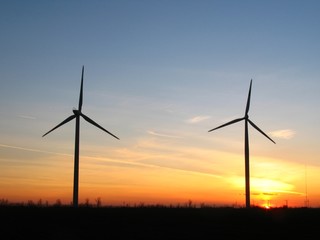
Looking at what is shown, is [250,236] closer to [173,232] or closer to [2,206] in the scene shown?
[173,232]

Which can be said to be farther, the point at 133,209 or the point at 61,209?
the point at 133,209

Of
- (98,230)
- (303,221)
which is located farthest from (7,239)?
(303,221)

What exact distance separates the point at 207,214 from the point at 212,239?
623 inches

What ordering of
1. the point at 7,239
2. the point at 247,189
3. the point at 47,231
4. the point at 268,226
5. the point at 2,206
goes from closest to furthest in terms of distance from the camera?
the point at 7,239
the point at 47,231
the point at 268,226
the point at 2,206
the point at 247,189

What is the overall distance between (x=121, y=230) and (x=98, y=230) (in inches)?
108

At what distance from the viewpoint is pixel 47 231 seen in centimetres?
6781

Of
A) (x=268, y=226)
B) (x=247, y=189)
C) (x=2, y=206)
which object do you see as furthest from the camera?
(x=247, y=189)

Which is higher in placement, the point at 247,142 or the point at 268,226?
the point at 247,142

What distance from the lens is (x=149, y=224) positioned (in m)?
74.9

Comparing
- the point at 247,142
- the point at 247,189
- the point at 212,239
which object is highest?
the point at 247,142

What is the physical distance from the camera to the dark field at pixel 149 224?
68312 millimetres

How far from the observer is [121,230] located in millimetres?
70750

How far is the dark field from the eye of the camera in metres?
68.3

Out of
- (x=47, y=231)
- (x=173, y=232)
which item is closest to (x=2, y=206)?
(x=47, y=231)
